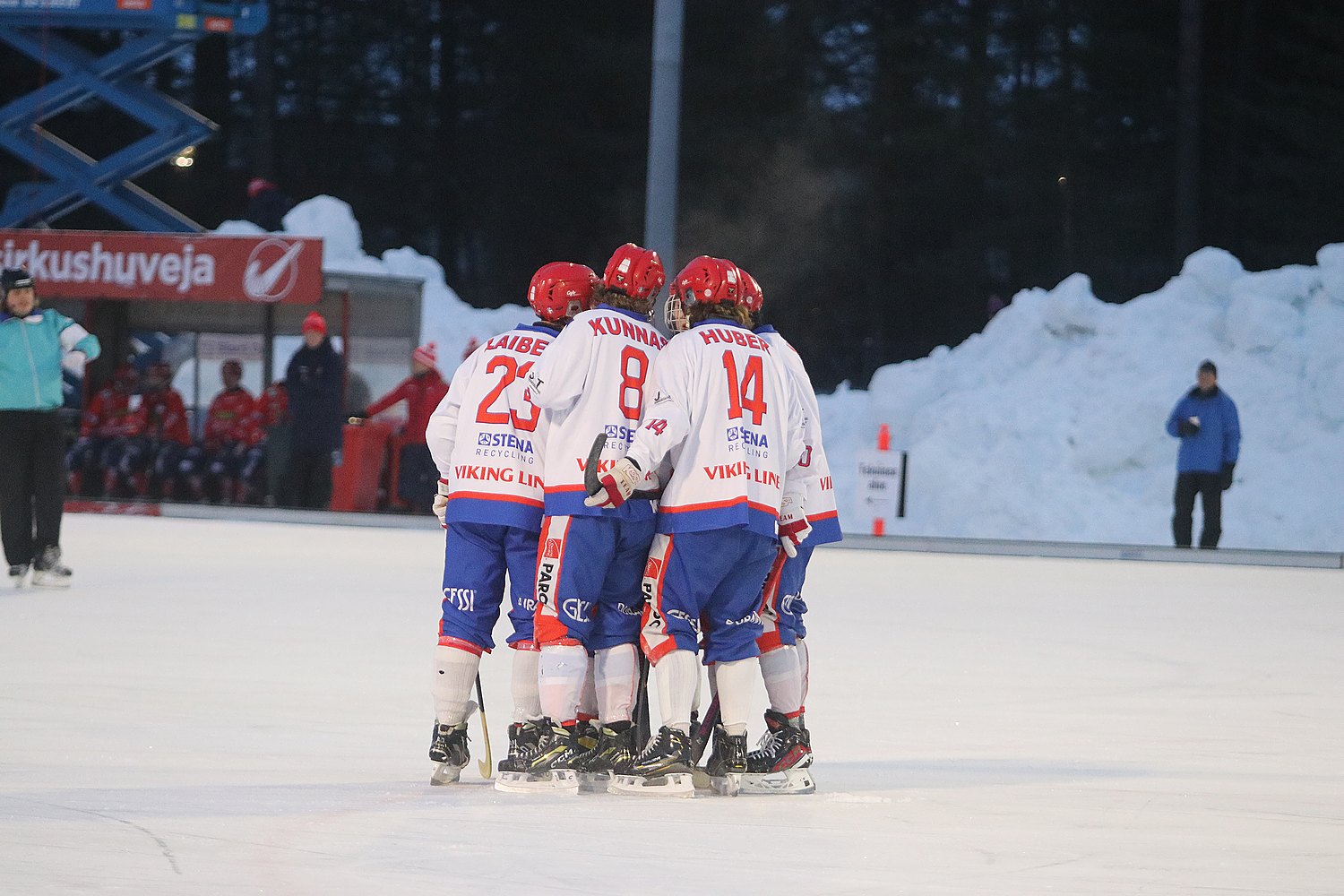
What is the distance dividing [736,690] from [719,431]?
79cm

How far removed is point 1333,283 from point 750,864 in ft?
58.8

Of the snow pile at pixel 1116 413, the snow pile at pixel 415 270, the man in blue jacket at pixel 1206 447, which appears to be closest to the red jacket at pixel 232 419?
the snow pile at pixel 1116 413

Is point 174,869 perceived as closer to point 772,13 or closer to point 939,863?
point 939,863

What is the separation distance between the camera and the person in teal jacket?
10188 mm

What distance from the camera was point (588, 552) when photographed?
5.46 m

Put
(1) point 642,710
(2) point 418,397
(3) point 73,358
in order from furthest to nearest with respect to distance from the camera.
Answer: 1. (2) point 418,397
2. (3) point 73,358
3. (1) point 642,710

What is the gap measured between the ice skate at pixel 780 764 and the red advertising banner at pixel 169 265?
510 inches

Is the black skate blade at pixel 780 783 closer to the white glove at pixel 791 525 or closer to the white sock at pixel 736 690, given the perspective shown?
the white sock at pixel 736 690

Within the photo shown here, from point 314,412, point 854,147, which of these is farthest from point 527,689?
point 854,147

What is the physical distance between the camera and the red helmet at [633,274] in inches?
225

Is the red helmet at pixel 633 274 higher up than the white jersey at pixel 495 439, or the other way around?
the red helmet at pixel 633 274

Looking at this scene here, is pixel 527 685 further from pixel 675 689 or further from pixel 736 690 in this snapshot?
pixel 736 690

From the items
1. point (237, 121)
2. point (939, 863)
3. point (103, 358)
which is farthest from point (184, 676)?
point (237, 121)

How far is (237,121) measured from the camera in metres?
37.7
